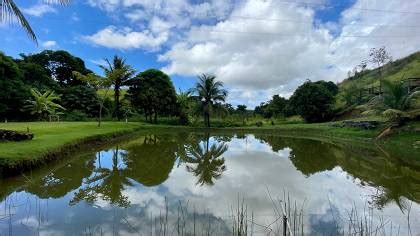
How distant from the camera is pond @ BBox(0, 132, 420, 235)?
5301 mm

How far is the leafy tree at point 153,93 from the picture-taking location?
130 ft

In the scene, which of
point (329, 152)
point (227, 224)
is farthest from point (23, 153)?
point (329, 152)

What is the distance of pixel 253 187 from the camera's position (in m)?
8.62

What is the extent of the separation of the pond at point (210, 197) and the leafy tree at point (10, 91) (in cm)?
2258

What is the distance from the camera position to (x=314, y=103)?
3975cm

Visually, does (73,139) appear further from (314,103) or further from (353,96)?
(353,96)

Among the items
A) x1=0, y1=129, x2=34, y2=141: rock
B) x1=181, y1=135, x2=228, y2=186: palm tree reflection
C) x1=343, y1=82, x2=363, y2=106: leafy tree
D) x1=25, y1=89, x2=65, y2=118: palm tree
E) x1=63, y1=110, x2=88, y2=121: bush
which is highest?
x1=343, y1=82, x2=363, y2=106: leafy tree

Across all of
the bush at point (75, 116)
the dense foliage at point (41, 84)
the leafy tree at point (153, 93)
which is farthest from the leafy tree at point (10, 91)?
the leafy tree at point (153, 93)

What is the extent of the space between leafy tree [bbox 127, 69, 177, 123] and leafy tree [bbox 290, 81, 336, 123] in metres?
15.4

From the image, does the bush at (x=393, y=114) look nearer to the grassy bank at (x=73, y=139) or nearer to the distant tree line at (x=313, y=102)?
the grassy bank at (x=73, y=139)

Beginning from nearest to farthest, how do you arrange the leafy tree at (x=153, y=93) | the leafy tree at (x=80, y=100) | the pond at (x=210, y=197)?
the pond at (x=210, y=197) → the leafy tree at (x=153, y=93) → the leafy tree at (x=80, y=100)

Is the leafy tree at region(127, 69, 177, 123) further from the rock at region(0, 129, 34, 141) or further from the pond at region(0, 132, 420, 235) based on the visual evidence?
the pond at region(0, 132, 420, 235)

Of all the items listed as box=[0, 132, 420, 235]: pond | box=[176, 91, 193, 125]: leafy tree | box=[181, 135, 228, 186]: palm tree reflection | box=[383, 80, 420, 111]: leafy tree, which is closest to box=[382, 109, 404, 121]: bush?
box=[383, 80, 420, 111]: leafy tree

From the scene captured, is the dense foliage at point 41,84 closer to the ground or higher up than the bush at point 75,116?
higher up
